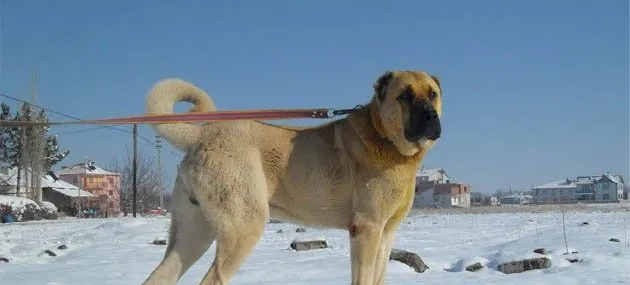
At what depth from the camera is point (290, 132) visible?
4699 millimetres

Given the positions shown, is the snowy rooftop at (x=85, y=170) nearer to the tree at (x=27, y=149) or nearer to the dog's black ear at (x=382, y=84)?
the tree at (x=27, y=149)

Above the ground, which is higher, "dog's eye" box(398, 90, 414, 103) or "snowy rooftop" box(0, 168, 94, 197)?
"snowy rooftop" box(0, 168, 94, 197)

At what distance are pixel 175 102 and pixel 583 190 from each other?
137 m

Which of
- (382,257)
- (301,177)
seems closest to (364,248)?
(382,257)

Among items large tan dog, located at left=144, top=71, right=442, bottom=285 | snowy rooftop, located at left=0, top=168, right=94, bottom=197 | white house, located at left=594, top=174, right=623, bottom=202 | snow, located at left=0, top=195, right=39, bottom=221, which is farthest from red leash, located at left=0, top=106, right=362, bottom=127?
white house, located at left=594, top=174, right=623, bottom=202

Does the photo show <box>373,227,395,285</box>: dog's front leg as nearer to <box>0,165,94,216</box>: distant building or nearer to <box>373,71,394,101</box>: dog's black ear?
<box>373,71,394,101</box>: dog's black ear

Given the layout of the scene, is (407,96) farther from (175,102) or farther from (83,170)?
(83,170)

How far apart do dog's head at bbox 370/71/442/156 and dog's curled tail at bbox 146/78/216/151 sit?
54.2 inches

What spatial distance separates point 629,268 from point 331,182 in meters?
5.67

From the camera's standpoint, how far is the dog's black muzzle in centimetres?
420

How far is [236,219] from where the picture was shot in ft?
13.7

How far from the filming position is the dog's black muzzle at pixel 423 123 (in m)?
4.20

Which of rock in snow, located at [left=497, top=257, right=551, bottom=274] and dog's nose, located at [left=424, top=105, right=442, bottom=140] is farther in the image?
rock in snow, located at [left=497, top=257, right=551, bottom=274]

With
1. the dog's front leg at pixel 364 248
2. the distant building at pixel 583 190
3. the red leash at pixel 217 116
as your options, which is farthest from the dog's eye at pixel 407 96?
the distant building at pixel 583 190
